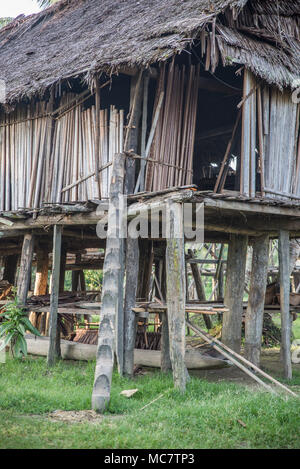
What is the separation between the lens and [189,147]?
7898 millimetres

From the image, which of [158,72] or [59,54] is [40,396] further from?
[59,54]

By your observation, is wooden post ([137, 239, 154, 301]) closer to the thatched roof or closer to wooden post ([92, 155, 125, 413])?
wooden post ([92, 155, 125, 413])

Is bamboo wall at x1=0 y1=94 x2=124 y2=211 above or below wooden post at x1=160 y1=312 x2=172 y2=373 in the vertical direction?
above

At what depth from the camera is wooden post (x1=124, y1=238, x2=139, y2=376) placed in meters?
7.65

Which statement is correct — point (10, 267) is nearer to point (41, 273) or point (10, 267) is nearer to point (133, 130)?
point (41, 273)

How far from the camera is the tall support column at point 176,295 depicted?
6.54 m

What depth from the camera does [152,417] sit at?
539cm

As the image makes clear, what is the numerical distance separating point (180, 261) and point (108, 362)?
1.59 m

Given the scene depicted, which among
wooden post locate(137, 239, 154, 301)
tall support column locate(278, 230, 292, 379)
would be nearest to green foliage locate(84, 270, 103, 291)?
wooden post locate(137, 239, 154, 301)

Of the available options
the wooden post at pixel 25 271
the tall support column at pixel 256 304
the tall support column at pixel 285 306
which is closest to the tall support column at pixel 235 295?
the tall support column at pixel 256 304

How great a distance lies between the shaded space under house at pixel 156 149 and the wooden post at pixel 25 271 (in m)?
0.03

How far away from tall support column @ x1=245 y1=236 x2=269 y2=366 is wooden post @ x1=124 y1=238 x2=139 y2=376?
6.99 ft

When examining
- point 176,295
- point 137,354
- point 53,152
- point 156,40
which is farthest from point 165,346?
point 156,40
